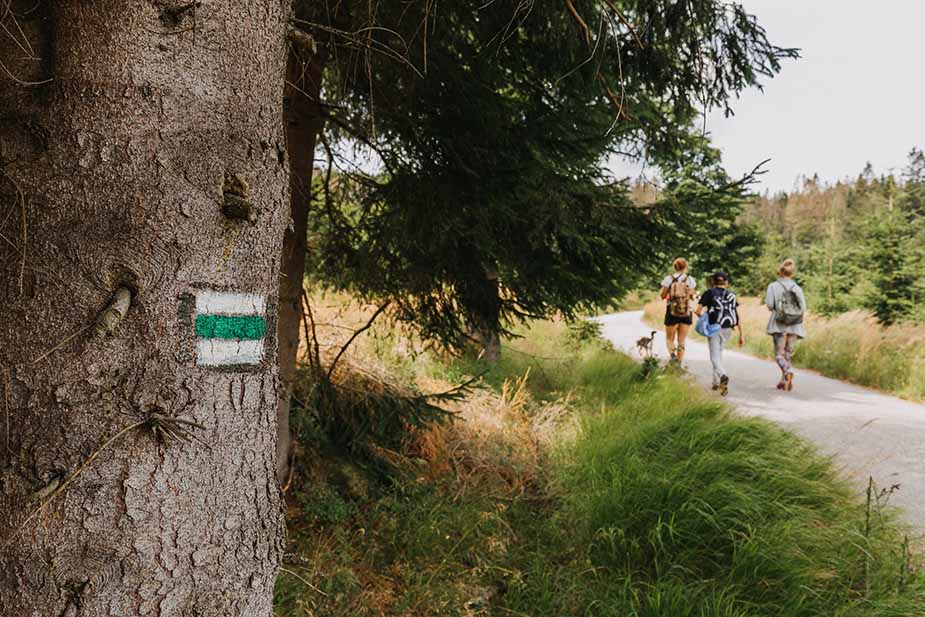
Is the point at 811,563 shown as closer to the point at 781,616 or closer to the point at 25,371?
the point at 781,616

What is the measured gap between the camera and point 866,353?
9.10m

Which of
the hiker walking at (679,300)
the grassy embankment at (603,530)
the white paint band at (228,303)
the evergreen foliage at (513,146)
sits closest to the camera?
the white paint band at (228,303)

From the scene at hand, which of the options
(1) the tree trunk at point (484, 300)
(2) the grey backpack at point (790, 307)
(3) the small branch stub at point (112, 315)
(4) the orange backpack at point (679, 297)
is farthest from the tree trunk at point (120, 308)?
(2) the grey backpack at point (790, 307)

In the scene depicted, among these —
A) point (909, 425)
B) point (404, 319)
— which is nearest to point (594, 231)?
point (404, 319)

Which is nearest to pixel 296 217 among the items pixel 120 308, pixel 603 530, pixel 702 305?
pixel 120 308

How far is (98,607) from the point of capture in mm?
996

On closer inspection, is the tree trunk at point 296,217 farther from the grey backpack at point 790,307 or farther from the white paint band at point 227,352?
the grey backpack at point 790,307

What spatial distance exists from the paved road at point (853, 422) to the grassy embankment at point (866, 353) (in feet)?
1.30

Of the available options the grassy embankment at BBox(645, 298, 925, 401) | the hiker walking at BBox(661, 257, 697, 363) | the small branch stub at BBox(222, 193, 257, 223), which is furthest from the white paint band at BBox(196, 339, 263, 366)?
the grassy embankment at BBox(645, 298, 925, 401)

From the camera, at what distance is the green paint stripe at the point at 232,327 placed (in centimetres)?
109

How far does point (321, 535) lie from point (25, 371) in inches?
96.7

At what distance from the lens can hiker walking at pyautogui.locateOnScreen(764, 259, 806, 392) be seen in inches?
287

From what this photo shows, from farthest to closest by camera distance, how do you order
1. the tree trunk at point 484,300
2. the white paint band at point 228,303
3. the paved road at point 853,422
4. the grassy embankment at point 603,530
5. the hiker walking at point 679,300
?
the hiker walking at point 679,300
the paved road at point 853,422
the tree trunk at point 484,300
the grassy embankment at point 603,530
the white paint band at point 228,303

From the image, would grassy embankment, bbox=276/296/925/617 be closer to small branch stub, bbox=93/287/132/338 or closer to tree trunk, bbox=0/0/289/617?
tree trunk, bbox=0/0/289/617
